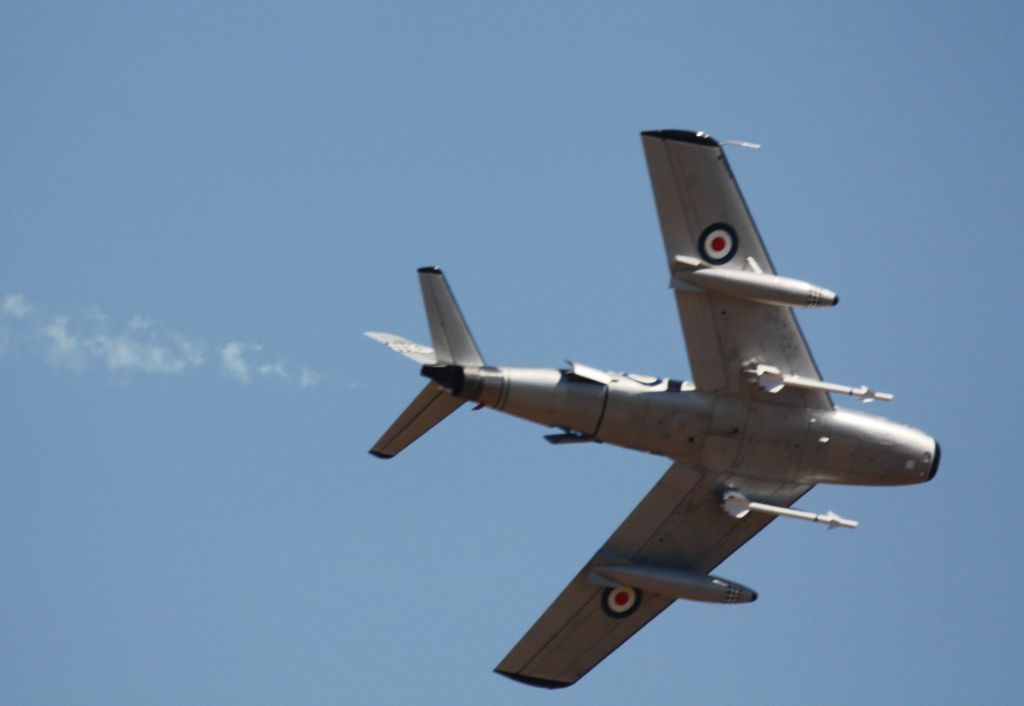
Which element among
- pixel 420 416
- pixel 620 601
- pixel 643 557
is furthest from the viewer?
pixel 620 601

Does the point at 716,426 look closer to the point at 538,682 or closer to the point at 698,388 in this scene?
the point at 698,388

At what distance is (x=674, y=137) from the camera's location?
129 ft

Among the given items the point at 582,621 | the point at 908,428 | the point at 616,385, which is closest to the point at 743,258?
the point at 616,385

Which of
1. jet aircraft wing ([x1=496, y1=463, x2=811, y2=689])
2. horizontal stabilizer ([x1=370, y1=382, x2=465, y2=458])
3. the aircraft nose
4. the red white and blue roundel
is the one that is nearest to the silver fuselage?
the aircraft nose

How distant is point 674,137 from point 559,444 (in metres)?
7.55

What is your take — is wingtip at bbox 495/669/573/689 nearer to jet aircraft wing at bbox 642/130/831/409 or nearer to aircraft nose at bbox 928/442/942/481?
jet aircraft wing at bbox 642/130/831/409

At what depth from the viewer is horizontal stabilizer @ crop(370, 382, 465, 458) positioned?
42.7 meters

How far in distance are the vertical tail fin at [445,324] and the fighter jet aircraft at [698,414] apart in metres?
0.03

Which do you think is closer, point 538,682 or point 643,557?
point 643,557

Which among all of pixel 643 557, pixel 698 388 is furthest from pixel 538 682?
pixel 698 388

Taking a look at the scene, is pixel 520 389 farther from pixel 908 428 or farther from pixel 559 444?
pixel 908 428

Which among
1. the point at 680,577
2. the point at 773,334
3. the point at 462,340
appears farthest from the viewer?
the point at 680,577

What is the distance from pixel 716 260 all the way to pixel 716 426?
4065mm

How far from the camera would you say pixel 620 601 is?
151 feet
